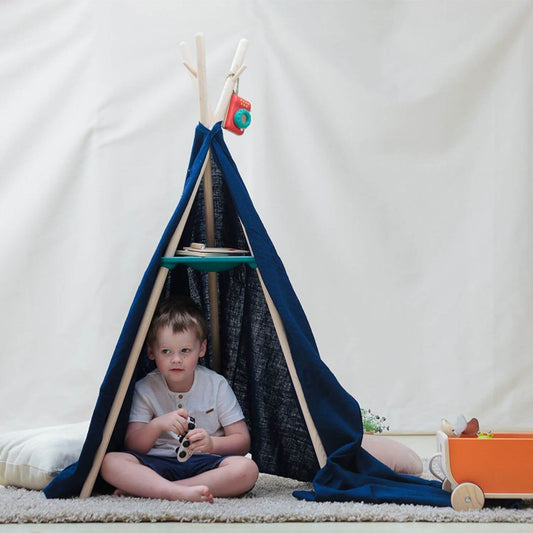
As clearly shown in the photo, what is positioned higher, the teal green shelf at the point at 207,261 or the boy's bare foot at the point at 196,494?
the teal green shelf at the point at 207,261

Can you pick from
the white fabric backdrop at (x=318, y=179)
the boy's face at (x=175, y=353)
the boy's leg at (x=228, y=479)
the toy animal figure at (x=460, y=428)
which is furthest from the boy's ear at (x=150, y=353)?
the white fabric backdrop at (x=318, y=179)

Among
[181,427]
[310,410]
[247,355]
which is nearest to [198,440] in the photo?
[181,427]

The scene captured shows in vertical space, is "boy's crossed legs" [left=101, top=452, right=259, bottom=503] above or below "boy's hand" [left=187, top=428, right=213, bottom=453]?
below

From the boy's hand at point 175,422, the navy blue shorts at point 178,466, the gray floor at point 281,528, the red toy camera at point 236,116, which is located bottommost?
the gray floor at point 281,528

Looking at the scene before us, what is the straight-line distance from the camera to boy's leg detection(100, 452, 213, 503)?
2.08 meters

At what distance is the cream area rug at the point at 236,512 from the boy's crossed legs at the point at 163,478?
47mm

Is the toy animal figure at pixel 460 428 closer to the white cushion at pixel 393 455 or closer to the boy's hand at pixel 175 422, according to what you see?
the white cushion at pixel 393 455

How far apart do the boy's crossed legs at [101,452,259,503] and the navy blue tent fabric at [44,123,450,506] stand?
7 centimetres

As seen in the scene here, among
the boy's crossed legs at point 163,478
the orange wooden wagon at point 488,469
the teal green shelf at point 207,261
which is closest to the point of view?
the orange wooden wagon at point 488,469

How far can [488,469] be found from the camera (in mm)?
2035

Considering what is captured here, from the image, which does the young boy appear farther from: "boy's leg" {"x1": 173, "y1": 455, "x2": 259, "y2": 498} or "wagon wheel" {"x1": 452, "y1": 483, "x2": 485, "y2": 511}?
"wagon wheel" {"x1": 452, "y1": 483, "x2": 485, "y2": 511}

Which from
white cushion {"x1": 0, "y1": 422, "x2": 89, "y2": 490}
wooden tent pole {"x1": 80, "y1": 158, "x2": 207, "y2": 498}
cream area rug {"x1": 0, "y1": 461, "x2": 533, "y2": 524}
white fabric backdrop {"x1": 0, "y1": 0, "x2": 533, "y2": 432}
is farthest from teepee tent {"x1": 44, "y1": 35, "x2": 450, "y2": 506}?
white fabric backdrop {"x1": 0, "y1": 0, "x2": 533, "y2": 432}

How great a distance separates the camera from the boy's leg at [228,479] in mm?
2154

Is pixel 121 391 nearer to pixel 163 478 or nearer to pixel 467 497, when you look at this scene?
pixel 163 478
